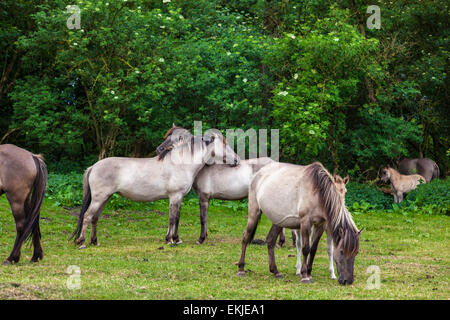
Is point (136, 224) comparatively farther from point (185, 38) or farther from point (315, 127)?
point (185, 38)

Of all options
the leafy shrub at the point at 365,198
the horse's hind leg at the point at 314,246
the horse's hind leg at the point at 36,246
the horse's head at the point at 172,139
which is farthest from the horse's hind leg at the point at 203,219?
the leafy shrub at the point at 365,198

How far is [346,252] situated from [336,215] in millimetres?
507

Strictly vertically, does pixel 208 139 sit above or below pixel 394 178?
above

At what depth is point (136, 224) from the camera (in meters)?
14.2

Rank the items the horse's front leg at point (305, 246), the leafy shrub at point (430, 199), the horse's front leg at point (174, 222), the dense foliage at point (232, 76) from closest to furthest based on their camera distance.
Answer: the horse's front leg at point (305, 246) < the horse's front leg at point (174, 222) < the leafy shrub at point (430, 199) < the dense foliage at point (232, 76)

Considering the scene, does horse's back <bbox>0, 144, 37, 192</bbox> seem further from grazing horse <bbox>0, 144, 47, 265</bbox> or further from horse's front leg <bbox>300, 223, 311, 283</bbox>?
horse's front leg <bbox>300, 223, 311, 283</bbox>

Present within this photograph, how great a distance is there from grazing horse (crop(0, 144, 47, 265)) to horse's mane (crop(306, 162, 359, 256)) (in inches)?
169

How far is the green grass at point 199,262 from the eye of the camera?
6961 millimetres

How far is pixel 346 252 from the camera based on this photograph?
7426 millimetres

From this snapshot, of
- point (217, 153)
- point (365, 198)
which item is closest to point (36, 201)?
point (217, 153)

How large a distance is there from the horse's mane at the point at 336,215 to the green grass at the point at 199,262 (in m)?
0.59

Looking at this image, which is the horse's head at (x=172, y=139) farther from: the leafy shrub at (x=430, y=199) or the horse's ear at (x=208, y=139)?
the leafy shrub at (x=430, y=199)

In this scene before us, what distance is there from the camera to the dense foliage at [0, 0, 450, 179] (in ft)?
55.7

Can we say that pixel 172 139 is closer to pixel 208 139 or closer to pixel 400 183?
pixel 208 139
